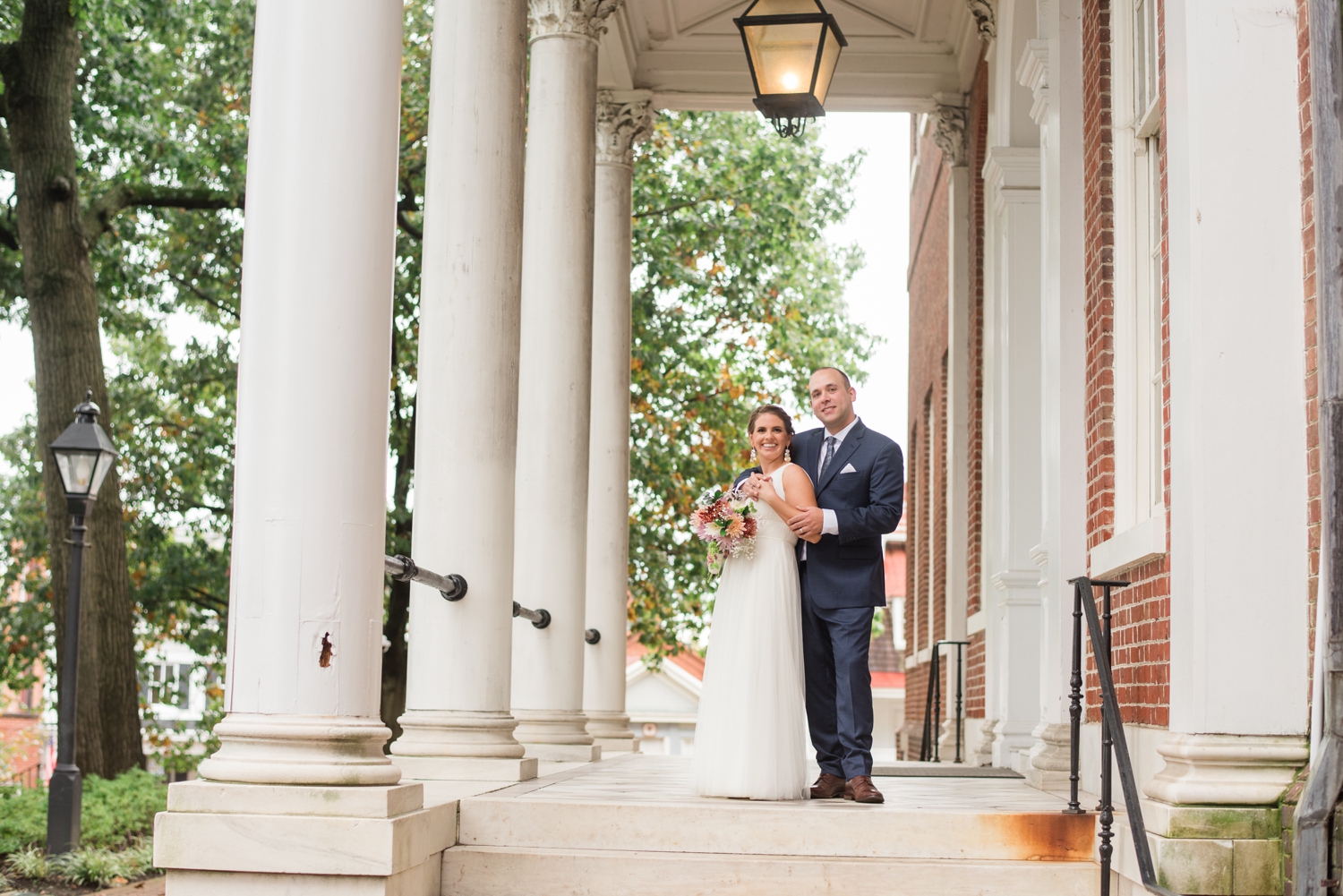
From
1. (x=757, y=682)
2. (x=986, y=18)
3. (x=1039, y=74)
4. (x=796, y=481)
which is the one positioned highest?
(x=986, y=18)

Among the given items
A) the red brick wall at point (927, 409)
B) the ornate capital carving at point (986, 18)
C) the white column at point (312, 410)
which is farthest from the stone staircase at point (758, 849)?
the red brick wall at point (927, 409)

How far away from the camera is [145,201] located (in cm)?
1777

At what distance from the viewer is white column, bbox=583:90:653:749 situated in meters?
11.8

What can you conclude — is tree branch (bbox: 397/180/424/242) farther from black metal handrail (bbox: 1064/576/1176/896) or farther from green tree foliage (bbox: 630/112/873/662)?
black metal handrail (bbox: 1064/576/1176/896)

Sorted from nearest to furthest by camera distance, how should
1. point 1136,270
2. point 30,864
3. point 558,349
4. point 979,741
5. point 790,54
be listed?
1. point 1136,270
2. point 790,54
3. point 30,864
4. point 558,349
5. point 979,741

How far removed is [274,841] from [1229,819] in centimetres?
328

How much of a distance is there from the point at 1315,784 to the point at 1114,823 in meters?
1.13

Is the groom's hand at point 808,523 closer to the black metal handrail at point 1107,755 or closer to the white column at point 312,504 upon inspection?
the black metal handrail at point 1107,755

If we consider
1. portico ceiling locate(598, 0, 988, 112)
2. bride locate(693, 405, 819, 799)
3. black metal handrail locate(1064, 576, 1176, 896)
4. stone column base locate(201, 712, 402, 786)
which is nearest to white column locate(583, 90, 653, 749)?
portico ceiling locate(598, 0, 988, 112)

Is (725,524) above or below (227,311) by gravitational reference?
below

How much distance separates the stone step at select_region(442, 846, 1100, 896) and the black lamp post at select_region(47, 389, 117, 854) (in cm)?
552

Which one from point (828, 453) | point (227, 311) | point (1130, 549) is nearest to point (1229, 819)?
point (1130, 549)

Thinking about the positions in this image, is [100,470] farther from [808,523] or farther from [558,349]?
[808,523]

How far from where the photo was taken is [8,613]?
20.6 m
